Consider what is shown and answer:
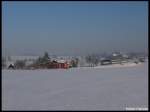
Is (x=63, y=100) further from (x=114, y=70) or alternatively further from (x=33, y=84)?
(x=114, y=70)

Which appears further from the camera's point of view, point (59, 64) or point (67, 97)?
point (59, 64)

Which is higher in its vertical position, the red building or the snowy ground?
the red building

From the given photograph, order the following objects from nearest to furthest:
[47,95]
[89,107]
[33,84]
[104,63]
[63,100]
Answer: [89,107]
[63,100]
[47,95]
[33,84]
[104,63]

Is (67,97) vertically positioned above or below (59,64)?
below

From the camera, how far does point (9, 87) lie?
3010 millimetres

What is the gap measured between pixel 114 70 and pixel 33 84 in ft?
7.77

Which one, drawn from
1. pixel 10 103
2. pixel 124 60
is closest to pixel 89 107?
pixel 10 103

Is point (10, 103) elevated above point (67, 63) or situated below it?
below

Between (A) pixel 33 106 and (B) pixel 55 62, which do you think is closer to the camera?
(A) pixel 33 106

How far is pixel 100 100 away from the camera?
246 cm

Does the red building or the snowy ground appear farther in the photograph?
the red building

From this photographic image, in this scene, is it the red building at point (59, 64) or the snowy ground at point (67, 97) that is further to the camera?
the red building at point (59, 64)

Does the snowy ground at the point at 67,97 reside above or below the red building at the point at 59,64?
below

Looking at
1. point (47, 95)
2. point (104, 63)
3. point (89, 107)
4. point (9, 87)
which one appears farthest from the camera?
point (104, 63)
